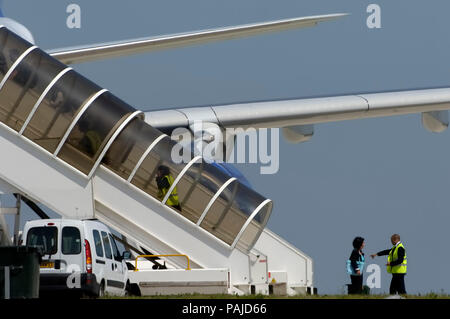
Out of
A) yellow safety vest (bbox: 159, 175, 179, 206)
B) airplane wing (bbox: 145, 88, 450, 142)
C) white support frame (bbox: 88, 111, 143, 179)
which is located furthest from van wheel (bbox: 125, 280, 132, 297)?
airplane wing (bbox: 145, 88, 450, 142)

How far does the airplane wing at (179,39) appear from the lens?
25203 mm

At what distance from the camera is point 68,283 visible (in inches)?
706

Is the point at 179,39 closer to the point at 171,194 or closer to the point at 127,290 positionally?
the point at 127,290

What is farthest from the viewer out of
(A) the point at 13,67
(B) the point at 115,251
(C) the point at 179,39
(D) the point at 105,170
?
(C) the point at 179,39

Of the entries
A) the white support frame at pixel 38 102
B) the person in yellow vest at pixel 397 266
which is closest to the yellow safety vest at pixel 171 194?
the white support frame at pixel 38 102

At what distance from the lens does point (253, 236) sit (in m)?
18.8

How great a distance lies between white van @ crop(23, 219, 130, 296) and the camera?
18011 millimetres

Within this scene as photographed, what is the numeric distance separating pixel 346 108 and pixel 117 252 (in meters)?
8.27

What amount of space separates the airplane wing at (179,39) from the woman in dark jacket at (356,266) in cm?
582

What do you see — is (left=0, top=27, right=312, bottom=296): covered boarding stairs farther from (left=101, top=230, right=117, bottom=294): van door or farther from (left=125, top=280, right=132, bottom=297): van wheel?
(left=125, top=280, right=132, bottom=297): van wheel

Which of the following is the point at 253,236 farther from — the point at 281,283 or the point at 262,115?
the point at 262,115

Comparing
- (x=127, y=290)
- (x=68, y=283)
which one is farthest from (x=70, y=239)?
(x=127, y=290)

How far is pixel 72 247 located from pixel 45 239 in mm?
508
